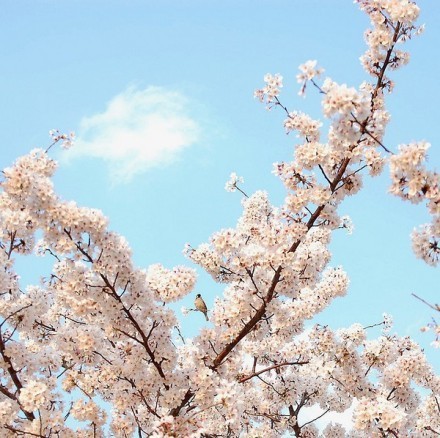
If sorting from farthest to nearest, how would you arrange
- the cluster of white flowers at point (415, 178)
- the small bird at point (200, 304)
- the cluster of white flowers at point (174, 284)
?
the small bird at point (200, 304) → the cluster of white flowers at point (174, 284) → the cluster of white flowers at point (415, 178)

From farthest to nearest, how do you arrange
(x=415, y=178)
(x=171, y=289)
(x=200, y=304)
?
(x=200, y=304) → (x=171, y=289) → (x=415, y=178)

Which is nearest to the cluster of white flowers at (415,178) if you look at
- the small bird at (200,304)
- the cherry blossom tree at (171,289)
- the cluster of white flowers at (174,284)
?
the cherry blossom tree at (171,289)

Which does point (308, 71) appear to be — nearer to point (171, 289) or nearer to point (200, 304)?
point (171, 289)

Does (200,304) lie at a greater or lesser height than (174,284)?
greater

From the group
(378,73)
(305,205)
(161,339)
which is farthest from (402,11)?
(161,339)

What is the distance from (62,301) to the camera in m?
11.3

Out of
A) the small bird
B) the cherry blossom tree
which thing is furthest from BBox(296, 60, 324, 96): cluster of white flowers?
the small bird

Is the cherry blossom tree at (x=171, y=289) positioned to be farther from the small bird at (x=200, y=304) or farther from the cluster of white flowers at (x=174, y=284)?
the small bird at (x=200, y=304)

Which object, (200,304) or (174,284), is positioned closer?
(174,284)

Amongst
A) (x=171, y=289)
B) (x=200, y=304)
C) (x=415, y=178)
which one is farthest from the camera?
(x=200, y=304)

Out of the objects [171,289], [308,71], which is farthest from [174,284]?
[308,71]

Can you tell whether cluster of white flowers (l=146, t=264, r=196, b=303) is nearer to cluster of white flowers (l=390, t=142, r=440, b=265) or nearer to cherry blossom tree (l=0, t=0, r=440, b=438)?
cherry blossom tree (l=0, t=0, r=440, b=438)

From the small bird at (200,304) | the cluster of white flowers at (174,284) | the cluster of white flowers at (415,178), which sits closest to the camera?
the cluster of white flowers at (415,178)

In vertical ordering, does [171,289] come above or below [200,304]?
below
